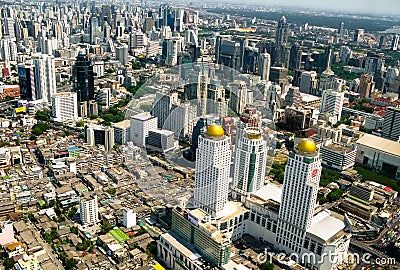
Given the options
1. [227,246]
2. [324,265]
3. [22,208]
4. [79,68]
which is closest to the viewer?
[227,246]

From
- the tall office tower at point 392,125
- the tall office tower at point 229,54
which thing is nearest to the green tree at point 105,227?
the tall office tower at point 392,125

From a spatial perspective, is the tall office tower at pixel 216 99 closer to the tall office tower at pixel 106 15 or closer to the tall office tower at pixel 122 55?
the tall office tower at pixel 122 55

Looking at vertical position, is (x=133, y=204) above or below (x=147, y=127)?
below

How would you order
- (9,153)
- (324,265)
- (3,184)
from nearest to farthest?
(324,265), (3,184), (9,153)

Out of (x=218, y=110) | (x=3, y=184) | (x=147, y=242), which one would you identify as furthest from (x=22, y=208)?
(x=218, y=110)

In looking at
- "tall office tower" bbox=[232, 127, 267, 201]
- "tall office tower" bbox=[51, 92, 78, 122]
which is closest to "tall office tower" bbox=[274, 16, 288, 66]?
"tall office tower" bbox=[51, 92, 78, 122]

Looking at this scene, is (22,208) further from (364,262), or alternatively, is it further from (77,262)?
(364,262)

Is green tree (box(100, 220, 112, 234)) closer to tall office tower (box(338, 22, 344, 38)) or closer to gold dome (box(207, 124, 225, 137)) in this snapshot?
gold dome (box(207, 124, 225, 137))
